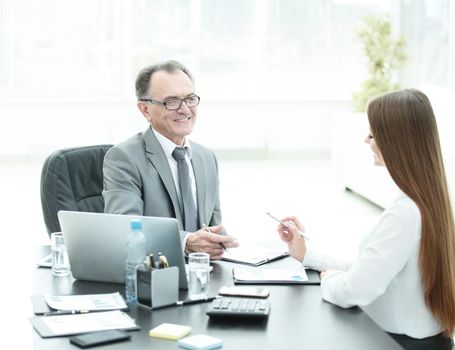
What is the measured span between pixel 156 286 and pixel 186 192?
0.91 meters

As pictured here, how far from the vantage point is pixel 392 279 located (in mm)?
2590

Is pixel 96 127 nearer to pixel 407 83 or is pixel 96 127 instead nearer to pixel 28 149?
pixel 28 149

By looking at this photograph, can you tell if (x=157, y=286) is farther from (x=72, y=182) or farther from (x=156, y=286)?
(x=72, y=182)

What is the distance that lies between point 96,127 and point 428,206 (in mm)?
7787

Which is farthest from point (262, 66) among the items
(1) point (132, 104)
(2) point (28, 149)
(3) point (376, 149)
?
(3) point (376, 149)

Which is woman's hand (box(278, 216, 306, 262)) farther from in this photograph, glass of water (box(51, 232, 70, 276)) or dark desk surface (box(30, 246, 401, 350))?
glass of water (box(51, 232, 70, 276))

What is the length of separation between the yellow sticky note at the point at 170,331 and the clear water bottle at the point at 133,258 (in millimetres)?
263

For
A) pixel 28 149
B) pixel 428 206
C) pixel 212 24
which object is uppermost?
pixel 212 24

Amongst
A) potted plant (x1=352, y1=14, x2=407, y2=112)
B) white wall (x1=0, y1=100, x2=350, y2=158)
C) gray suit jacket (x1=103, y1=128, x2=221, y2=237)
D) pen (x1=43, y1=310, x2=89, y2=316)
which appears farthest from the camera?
white wall (x1=0, y1=100, x2=350, y2=158)

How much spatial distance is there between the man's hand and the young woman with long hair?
425mm

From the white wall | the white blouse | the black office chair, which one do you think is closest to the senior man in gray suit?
the black office chair

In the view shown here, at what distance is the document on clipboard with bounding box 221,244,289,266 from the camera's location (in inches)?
120

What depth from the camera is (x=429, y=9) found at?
958 cm

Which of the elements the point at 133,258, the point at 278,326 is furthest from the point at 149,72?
the point at 278,326
